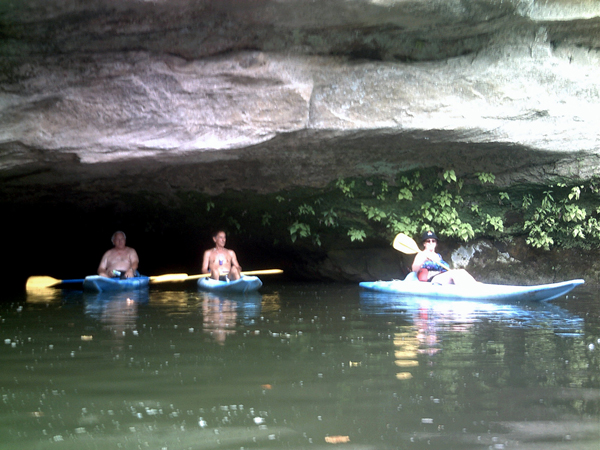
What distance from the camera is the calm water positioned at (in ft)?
6.54

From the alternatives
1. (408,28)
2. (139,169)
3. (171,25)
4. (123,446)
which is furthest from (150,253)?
(123,446)

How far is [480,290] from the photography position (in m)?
6.54

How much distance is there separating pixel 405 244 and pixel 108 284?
15.0 ft

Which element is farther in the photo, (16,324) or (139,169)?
(139,169)

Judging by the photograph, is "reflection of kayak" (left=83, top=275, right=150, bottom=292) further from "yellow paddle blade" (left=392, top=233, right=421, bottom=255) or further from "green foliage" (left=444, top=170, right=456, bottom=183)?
"green foliage" (left=444, top=170, right=456, bottom=183)

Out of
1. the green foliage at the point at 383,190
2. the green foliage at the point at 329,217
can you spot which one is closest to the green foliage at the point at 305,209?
the green foliage at the point at 329,217

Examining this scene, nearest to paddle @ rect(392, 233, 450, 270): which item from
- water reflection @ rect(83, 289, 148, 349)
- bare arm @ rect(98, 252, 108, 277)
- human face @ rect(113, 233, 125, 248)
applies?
water reflection @ rect(83, 289, 148, 349)

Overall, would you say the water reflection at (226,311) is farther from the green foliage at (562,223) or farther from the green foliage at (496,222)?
the green foliage at (562,223)

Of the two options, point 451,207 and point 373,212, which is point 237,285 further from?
point 451,207

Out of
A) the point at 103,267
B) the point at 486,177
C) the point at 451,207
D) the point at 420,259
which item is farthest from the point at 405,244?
the point at 103,267

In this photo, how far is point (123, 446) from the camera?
1898 millimetres

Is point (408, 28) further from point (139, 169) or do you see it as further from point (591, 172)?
point (139, 169)

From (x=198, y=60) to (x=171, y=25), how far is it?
1.74ft

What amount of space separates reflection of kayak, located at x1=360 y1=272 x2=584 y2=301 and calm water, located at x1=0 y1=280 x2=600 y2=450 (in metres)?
0.88
